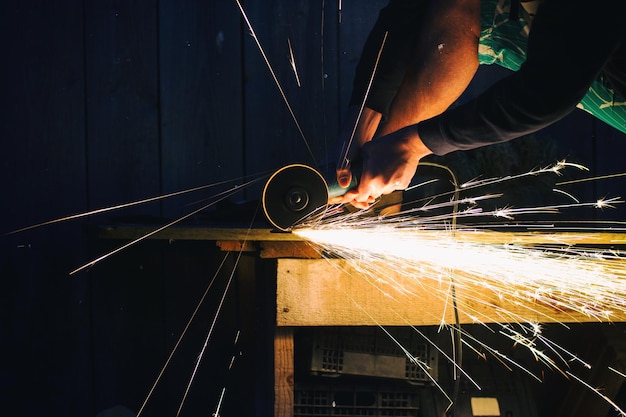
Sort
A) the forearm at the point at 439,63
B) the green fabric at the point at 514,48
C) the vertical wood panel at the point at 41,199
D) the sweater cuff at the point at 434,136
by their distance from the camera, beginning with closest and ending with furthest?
the sweater cuff at the point at 434,136 < the green fabric at the point at 514,48 < the forearm at the point at 439,63 < the vertical wood panel at the point at 41,199

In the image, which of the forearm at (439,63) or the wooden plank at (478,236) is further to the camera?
the forearm at (439,63)

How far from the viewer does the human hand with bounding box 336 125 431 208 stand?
3.97ft

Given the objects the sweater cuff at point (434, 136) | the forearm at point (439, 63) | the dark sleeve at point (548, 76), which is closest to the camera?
→ the dark sleeve at point (548, 76)

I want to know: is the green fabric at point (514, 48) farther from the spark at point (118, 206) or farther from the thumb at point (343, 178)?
the spark at point (118, 206)

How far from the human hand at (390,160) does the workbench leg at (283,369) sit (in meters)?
0.36

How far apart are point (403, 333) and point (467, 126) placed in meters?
0.60

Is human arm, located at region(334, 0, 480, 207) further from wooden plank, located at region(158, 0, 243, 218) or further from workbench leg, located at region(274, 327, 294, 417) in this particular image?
wooden plank, located at region(158, 0, 243, 218)

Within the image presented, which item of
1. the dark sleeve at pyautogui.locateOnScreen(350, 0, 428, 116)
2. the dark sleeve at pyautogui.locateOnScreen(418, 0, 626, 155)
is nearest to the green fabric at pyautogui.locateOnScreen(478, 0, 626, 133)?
the dark sleeve at pyautogui.locateOnScreen(350, 0, 428, 116)

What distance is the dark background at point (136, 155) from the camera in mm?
1782

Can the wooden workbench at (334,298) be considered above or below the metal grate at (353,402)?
above

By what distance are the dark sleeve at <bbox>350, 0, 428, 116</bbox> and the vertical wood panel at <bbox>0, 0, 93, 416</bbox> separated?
3.15 ft

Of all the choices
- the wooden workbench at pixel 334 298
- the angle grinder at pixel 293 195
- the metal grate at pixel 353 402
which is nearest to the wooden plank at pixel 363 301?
the wooden workbench at pixel 334 298

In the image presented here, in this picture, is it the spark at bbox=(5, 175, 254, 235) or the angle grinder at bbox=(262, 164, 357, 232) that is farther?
the spark at bbox=(5, 175, 254, 235)

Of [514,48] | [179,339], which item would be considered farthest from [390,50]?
[179,339]
